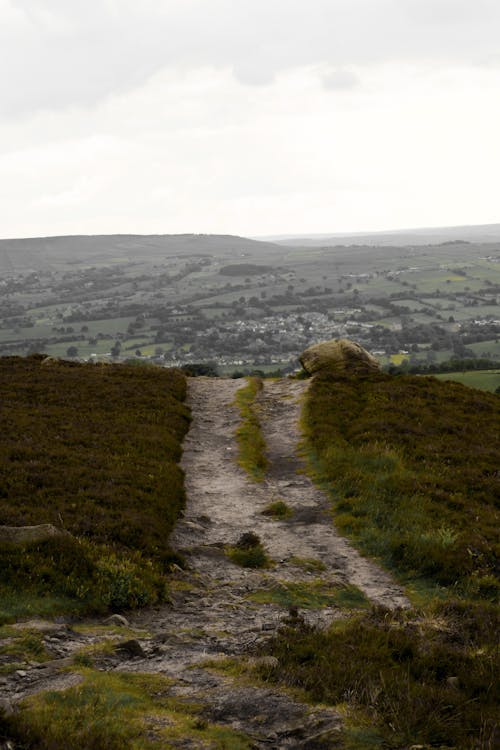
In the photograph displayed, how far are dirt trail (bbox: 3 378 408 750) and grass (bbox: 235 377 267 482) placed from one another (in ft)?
1.69

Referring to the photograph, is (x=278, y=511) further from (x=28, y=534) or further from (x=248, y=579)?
(x=28, y=534)

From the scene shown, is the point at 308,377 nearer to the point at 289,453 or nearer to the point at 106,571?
the point at 289,453

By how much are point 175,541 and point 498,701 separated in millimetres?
10785

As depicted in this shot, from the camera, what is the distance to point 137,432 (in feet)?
87.8

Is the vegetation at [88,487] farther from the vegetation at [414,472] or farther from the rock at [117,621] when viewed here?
the vegetation at [414,472]

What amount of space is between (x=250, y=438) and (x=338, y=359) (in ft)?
63.3

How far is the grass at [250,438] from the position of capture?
81.8 ft

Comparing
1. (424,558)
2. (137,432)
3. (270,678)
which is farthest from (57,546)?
(137,432)

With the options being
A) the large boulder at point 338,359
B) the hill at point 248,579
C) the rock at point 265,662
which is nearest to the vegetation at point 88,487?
the hill at point 248,579

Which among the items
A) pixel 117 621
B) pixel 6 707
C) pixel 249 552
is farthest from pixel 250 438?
pixel 6 707

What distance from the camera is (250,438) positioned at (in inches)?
1156

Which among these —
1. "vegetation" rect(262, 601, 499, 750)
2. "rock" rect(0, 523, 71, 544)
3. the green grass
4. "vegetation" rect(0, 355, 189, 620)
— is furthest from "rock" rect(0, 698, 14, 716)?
the green grass

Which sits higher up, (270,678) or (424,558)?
(270,678)

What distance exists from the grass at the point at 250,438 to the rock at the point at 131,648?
12999mm
